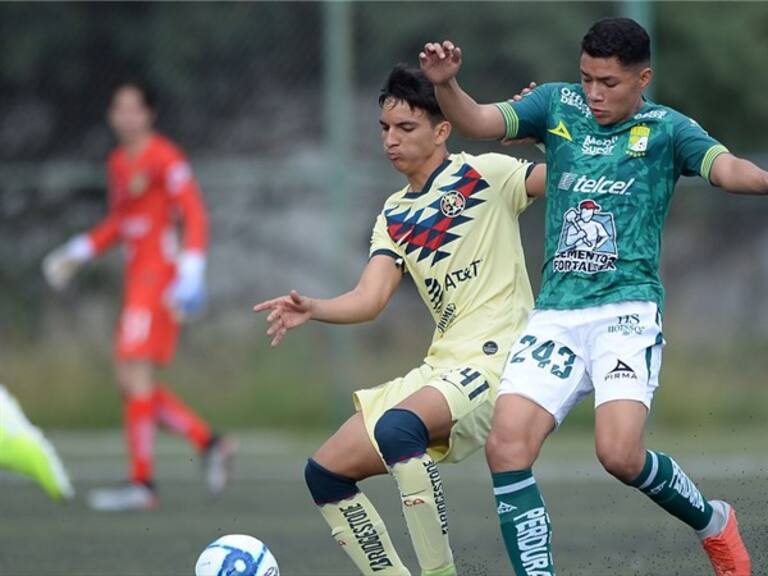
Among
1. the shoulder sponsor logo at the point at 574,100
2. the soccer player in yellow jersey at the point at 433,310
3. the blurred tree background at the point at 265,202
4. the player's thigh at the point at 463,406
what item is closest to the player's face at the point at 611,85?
the shoulder sponsor logo at the point at 574,100

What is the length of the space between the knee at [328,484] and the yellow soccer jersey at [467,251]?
22.0 inches

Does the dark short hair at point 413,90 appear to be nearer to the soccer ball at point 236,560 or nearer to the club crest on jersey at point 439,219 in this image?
the club crest on jersey at point 439,219

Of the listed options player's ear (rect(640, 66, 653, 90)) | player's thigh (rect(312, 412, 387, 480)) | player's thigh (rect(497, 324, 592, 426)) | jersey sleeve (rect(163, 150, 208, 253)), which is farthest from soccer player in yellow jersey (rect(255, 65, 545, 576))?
jersey sleeve (rect(163, 150, 208, 253))

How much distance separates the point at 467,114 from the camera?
233 inches

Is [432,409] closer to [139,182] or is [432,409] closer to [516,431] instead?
[516,431]

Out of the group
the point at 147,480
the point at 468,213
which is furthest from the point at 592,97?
the point at 147,480

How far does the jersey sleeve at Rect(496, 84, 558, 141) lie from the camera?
6062mm

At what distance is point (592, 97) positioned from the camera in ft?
19.3

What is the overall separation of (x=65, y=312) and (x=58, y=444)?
1520 mm

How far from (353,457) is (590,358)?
0.94m

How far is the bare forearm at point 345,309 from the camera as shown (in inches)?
238

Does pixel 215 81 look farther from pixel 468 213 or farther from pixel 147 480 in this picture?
pixel 468 213

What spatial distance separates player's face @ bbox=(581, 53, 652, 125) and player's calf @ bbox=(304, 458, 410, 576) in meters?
1.62

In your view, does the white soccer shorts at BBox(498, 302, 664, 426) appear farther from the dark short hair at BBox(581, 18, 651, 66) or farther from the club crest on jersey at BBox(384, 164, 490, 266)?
the dark short hair at BBox(581, 18, 651, 66)
